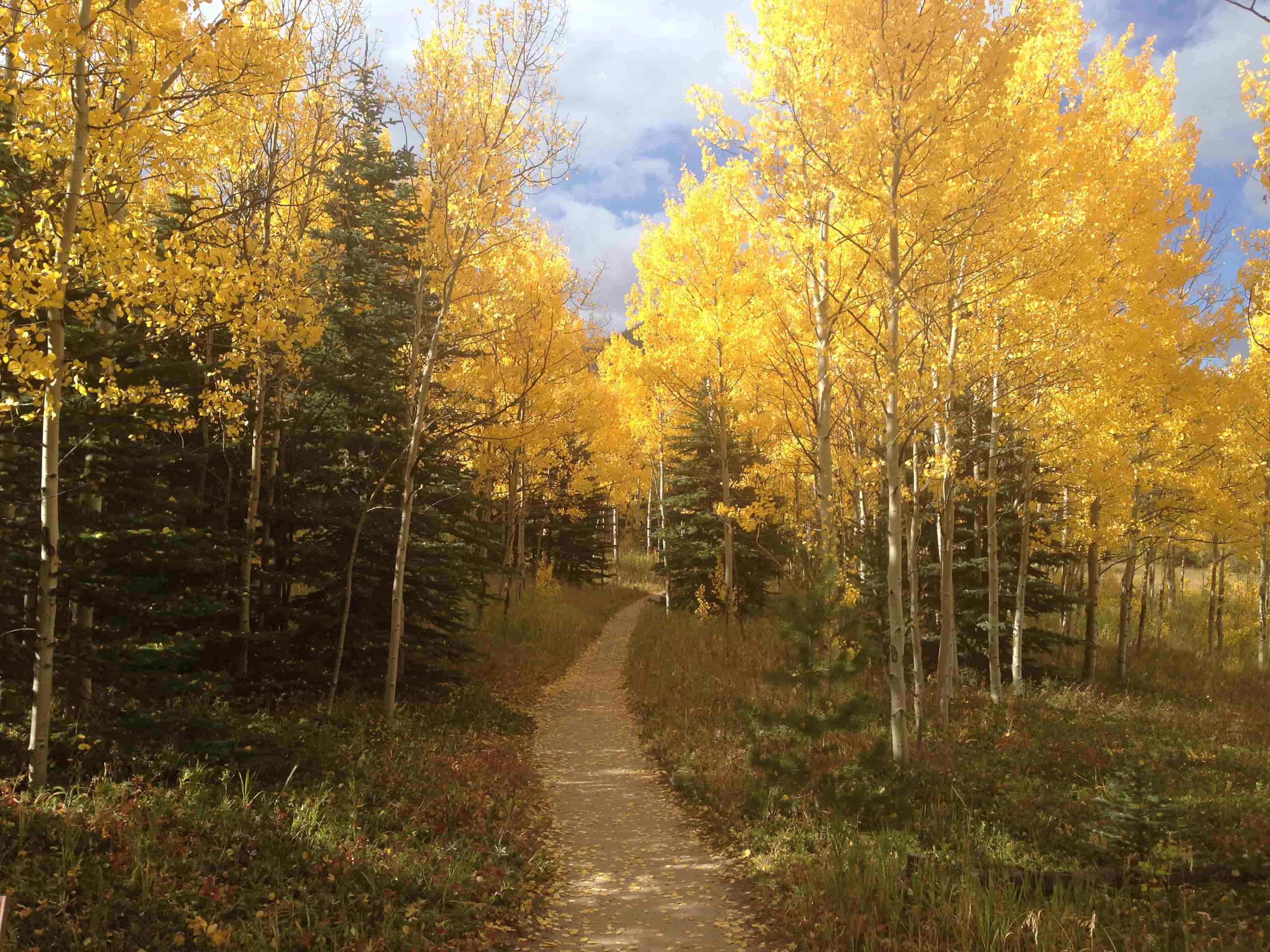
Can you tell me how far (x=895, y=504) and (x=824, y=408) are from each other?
7.89ft

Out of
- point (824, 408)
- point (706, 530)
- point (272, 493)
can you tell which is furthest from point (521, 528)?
point (824, 408)

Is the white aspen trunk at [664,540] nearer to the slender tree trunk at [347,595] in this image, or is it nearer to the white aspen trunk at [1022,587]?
the white aspen trunk at [1022,587]

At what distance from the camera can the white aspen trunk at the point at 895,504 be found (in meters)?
7.09

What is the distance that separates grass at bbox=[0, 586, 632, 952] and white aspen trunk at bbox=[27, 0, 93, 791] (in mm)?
491

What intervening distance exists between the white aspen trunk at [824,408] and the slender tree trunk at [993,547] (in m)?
2.65

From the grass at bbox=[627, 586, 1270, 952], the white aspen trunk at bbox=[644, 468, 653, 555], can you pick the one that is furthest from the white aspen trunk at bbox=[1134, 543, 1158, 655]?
the white aspen trunk at bbox=[644, 468, 653, 555]

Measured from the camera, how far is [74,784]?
556 cm

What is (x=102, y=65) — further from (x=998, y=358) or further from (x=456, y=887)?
(x=998, y=358)

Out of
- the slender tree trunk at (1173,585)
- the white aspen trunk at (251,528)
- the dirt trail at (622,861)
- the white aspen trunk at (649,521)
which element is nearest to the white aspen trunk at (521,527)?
the white aspen trunk at (649,521)

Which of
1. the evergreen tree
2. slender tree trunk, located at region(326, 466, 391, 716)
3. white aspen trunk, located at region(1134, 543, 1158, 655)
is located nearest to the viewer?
slender tree trunk, located at region(326, 466, 391, 716)

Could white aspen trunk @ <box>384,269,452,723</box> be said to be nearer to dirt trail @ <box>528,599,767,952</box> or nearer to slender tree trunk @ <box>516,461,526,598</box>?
dirt trail @ <box>528,599,767,952</box>

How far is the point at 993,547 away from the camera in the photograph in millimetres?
11570

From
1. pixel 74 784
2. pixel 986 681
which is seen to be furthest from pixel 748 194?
pixel 986 681

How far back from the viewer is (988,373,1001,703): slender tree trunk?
10.8 metres
